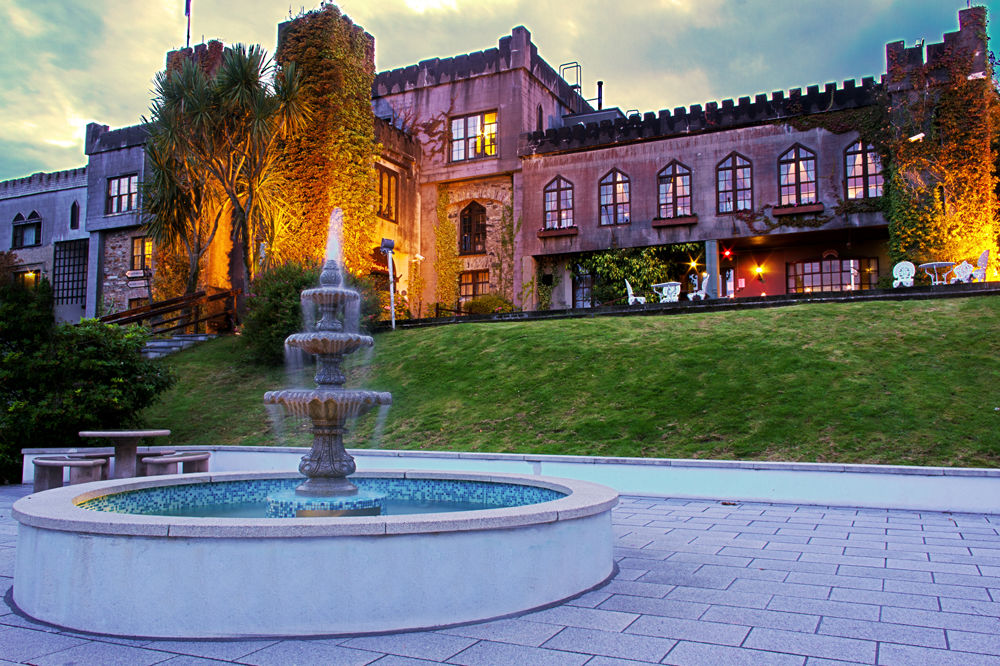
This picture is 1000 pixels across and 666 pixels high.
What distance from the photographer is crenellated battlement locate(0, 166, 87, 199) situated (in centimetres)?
3234

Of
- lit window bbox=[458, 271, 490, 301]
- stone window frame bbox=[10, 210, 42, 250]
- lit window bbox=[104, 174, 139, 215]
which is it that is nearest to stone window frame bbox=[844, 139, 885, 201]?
lit window bbox=[458, 271, 490, 301]

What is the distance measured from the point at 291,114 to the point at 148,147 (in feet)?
Answer: 15.8

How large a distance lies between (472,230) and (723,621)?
1066 inches

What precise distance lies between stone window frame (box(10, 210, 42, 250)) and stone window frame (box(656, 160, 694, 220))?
92.0ft

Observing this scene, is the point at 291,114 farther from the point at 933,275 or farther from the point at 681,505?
the point at 933,275

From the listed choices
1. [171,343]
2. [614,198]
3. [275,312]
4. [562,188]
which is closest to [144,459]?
[275,312]

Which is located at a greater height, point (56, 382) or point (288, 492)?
point (56, 382)

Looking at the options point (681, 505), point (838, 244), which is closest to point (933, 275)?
point (838, 244)

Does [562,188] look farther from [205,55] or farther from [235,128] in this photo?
[205,55]

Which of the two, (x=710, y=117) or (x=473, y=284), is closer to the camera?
(x=710, y=117)

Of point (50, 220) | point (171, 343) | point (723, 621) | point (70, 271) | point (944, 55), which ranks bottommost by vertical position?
point (723, 621)

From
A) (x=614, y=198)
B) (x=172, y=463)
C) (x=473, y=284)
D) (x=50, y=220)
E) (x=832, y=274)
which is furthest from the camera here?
(x=50, y=220)

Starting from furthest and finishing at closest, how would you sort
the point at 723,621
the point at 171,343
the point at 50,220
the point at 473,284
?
1. the point at 50,220
2. the point at 473,284
3. the point at 171,343
4. the point at 723,621

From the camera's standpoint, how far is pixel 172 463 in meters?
10.7
